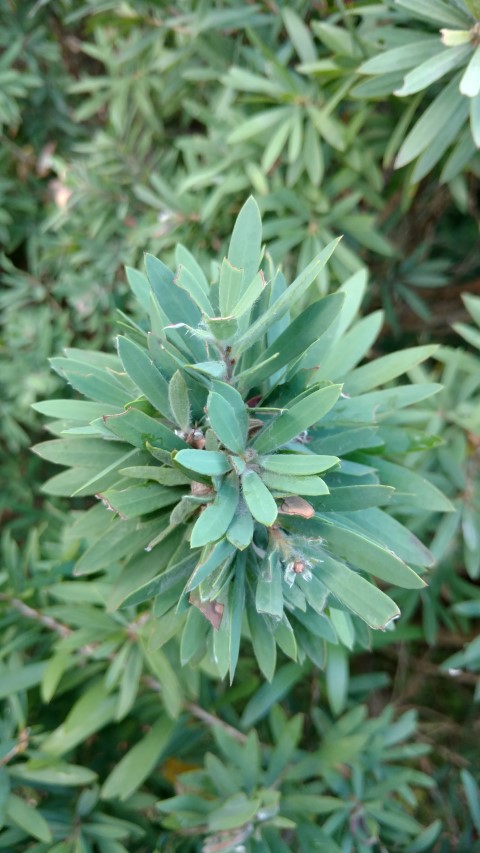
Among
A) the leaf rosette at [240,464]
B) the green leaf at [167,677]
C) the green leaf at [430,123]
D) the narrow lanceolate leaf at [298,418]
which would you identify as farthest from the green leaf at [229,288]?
the green leaf at [167,677]

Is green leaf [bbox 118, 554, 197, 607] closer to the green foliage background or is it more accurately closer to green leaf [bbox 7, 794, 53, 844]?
the green foliage background

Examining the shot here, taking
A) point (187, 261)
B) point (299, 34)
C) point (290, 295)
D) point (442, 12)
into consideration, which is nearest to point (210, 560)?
point (290, 295)

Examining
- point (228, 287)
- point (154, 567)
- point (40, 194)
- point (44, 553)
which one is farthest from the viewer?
point (40, 194)

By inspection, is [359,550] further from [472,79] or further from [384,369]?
[472,79]

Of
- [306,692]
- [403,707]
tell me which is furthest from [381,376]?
[403,707]

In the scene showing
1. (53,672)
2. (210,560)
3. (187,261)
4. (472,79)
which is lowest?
(53,672)

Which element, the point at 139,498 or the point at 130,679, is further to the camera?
the point at 130,679

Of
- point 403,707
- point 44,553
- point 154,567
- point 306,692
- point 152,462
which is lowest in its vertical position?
point 403,707

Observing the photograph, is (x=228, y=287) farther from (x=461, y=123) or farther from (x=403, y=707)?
(x=403, y=707)
